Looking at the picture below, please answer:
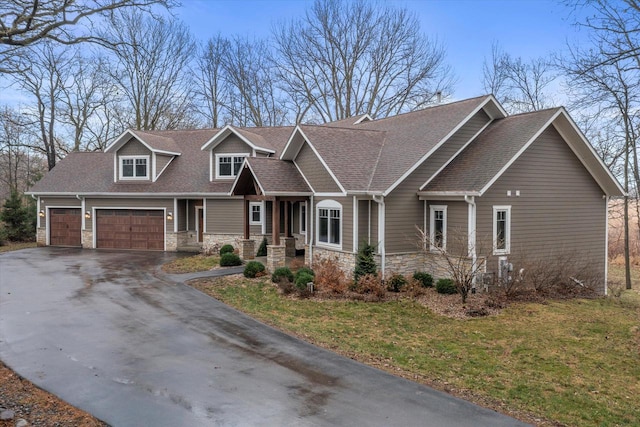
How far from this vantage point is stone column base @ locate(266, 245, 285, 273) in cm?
1733

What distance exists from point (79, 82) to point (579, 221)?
33.6m

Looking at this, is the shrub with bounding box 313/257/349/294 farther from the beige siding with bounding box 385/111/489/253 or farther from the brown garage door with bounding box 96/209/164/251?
the brown garage door with bounding box 96/209/164/251

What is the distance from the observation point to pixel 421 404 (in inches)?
265

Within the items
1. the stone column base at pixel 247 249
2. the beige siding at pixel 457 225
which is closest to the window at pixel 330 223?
the beige siding at pixel 457 225

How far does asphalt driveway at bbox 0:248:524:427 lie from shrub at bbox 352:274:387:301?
4.01 metres

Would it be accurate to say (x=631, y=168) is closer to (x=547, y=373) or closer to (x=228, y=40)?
(x=547, y=373)

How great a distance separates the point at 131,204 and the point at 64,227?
5274mm

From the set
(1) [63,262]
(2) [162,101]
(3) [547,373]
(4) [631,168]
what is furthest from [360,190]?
(2) [162,101]

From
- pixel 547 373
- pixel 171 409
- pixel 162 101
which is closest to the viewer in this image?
pixel 171 409

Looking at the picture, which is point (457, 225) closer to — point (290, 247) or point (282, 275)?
point (282, 275)

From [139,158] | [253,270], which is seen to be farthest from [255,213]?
[139,158]

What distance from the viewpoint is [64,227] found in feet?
88.0

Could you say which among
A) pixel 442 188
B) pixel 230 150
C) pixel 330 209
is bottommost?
pixel 330 209

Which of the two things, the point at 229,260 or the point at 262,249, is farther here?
the point at 262,249
